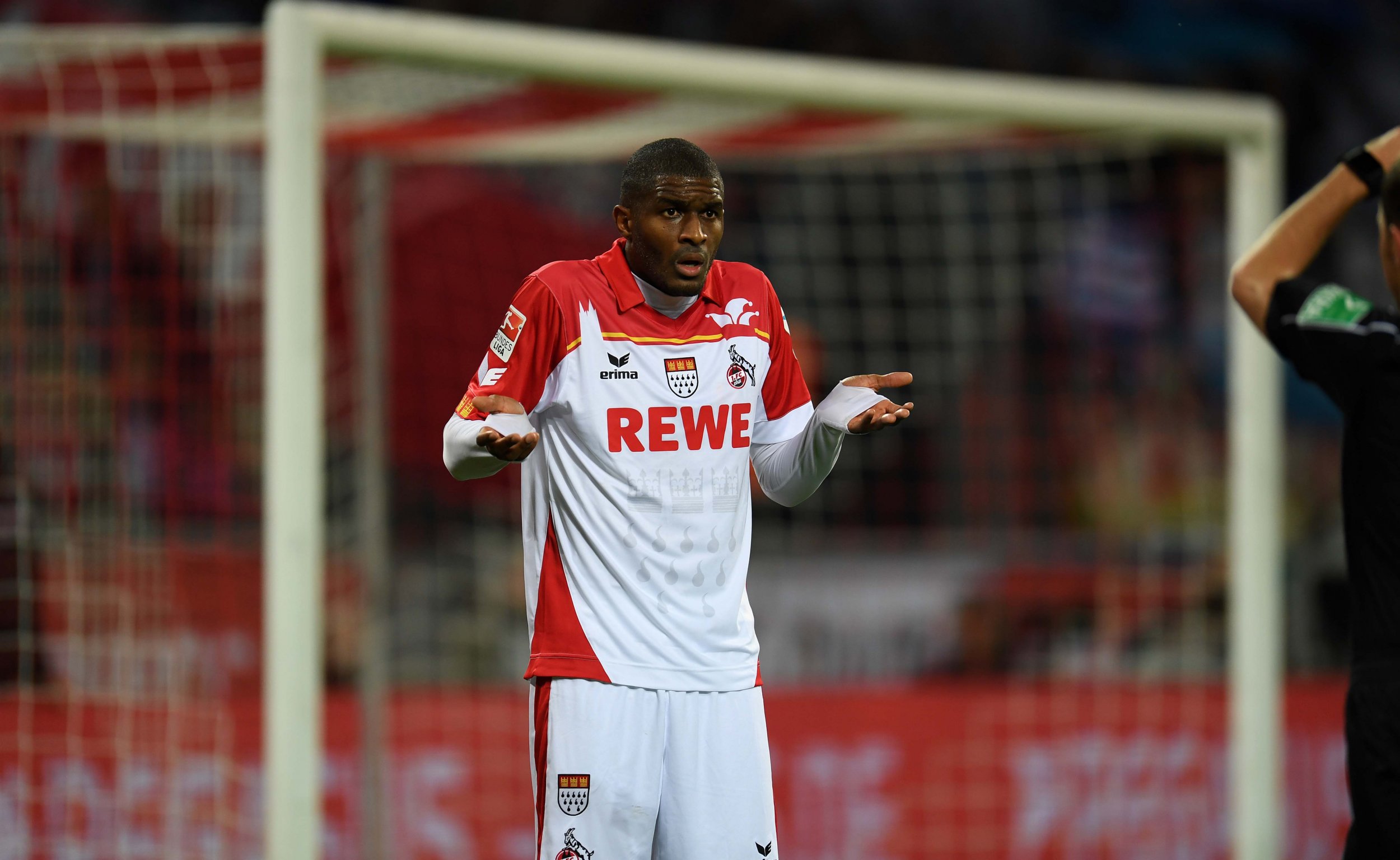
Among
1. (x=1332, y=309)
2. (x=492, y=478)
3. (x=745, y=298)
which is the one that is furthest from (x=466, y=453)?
(x=492, y=478)

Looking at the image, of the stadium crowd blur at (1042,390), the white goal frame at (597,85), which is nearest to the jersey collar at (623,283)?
the white goal frame at (597,85)

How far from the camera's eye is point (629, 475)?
2.58m

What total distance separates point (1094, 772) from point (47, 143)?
5.11 metres

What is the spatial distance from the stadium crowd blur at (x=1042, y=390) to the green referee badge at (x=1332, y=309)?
415 cm

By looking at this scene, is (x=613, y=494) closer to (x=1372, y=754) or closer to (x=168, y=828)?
(x=1372, y=754)

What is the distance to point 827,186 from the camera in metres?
9.60

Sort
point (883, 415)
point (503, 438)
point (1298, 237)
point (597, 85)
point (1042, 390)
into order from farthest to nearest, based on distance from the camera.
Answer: point (1042, 390)
point (597, 85)
point (1298, 237)
point (883, 415)
point (503, 438)

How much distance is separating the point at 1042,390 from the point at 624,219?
6449mm

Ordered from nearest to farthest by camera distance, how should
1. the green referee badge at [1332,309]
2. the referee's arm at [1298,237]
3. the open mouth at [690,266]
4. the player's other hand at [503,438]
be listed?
the player's other hand at [503,438]
the open mouth at [690,266]
the green referee badge at [1332,309]
the referee's arm at [1298,237]

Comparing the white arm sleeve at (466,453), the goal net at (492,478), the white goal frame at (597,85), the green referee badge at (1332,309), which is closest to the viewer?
the white arm sleeve at (466,453)

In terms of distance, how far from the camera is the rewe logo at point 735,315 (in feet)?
8.86

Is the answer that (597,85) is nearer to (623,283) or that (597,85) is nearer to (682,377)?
(623,283)

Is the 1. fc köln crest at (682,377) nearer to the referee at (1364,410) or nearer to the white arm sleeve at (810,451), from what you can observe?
the white arm sleeve at (810,451)

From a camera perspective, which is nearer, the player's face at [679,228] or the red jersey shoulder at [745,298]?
the player's face at [679,228]
